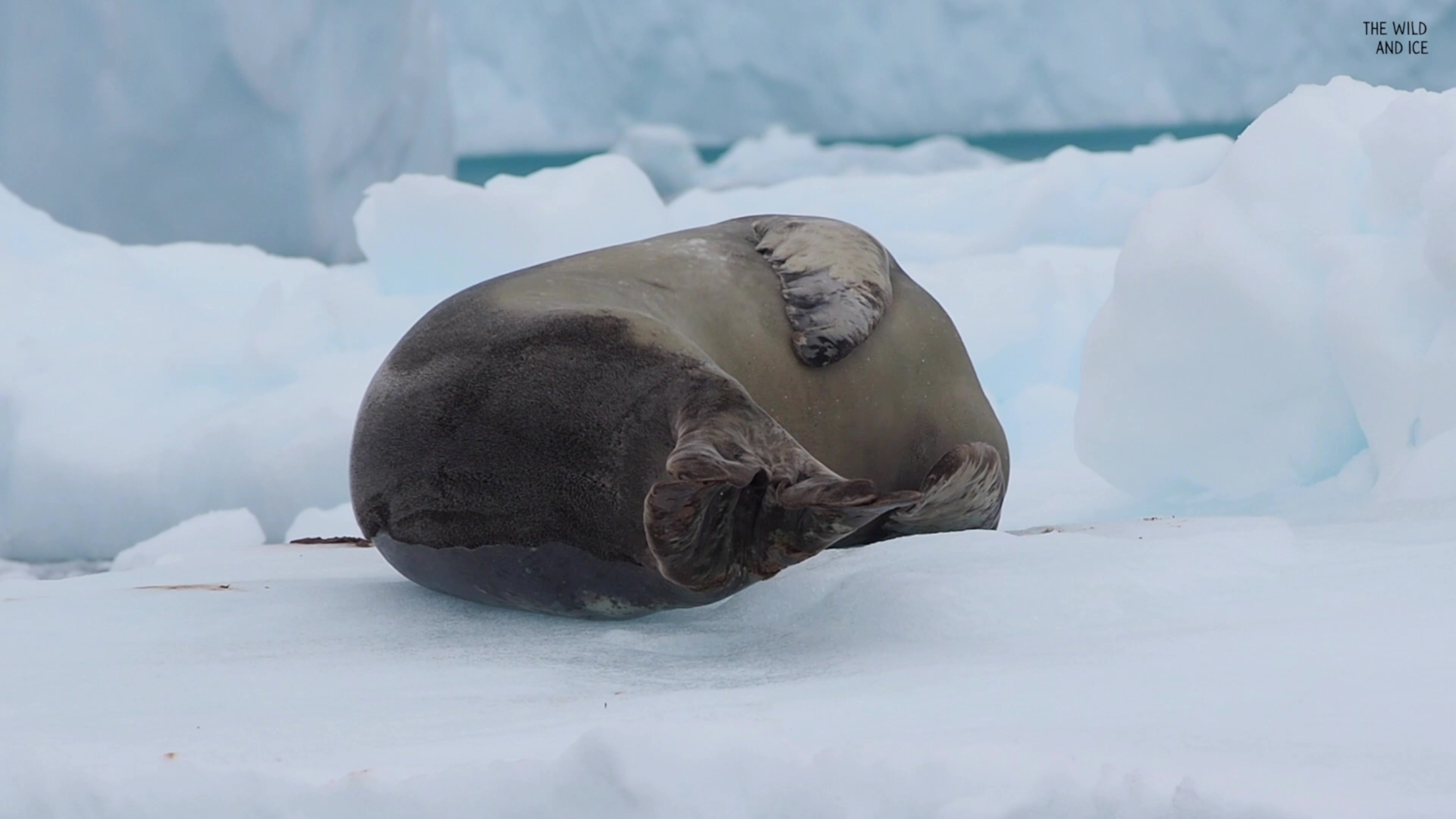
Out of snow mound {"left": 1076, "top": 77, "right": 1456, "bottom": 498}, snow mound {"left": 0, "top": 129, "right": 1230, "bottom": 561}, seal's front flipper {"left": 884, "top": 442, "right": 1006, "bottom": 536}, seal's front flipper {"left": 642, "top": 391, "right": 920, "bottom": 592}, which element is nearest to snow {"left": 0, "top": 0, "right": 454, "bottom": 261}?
snow mound {"left": 0, "top": 129, "right": 1230, "bottom": 561}

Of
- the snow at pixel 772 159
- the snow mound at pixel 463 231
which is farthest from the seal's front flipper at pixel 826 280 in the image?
the snow at pixel 772 159

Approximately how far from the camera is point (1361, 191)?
11.0 feet

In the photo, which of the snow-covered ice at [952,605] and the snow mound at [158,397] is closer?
the snow-covered ice at [952,605]

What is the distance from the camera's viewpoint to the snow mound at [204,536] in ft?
13.9

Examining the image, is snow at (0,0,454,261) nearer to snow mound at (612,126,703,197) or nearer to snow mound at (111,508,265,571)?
snow mound at (111,508,265,571)

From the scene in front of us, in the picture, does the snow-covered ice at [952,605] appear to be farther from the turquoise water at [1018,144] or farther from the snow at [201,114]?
the turquoise water at [1018,144]

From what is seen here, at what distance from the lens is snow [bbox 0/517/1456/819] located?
3.75 feet

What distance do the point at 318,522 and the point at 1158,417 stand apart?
2.57 m

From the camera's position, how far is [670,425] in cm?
189

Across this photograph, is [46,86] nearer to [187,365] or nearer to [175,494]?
[187,365]

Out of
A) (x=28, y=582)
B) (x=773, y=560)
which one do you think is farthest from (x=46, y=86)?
(x=773, y=560)

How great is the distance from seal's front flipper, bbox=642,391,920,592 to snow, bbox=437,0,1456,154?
1269 cm

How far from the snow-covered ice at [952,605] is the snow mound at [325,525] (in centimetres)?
2

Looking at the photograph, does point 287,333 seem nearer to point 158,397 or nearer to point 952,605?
point 158,397
